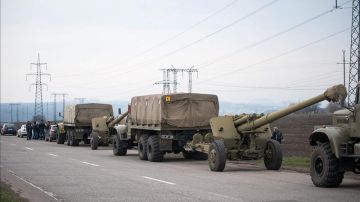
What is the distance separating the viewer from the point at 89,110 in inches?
1698

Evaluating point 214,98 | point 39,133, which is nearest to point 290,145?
point 214,98

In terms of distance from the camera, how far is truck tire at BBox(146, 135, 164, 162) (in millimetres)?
25562

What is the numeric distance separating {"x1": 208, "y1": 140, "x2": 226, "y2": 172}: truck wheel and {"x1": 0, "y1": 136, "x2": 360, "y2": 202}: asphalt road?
295mm

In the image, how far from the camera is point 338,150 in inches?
579

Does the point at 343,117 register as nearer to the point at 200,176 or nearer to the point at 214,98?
the point at 200,176

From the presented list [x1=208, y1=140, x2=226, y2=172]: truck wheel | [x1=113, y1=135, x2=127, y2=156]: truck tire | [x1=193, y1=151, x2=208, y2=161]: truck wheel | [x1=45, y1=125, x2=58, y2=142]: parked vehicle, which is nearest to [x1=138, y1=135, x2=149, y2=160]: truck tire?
[x1=193, y1=151, x2=208, y2=161]: truck wheel

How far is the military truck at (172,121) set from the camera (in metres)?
25.7

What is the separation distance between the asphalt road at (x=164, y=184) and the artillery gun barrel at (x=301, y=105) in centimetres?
151

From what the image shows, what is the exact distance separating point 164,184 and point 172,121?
382 inches

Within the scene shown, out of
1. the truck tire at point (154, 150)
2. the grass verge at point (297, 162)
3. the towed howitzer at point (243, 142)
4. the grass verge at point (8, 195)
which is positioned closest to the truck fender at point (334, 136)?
the towed howitzer at point (243, 142)

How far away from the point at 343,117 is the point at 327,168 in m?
1.35

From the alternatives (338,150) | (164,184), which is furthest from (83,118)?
(338,150)

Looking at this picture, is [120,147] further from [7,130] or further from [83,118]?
[7,130]

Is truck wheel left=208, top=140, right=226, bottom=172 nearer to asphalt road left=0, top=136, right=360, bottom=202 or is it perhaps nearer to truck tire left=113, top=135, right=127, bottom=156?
asphalt road left=0, top=136, right=360, bottom=202
